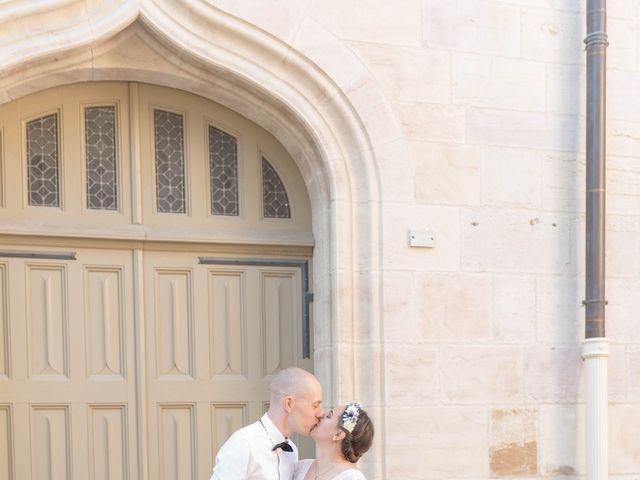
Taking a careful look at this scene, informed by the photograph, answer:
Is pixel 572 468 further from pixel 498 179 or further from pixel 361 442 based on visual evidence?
pixel 361 442

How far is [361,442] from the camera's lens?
388cm

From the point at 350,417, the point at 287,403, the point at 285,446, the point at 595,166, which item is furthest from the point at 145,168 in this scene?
the point at 595,166

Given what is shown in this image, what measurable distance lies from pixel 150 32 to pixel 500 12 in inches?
82.2

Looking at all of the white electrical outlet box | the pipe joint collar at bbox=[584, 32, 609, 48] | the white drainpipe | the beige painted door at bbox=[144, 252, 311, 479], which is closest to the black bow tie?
the beige painted door at bbox=[144, 252, 311, 479]

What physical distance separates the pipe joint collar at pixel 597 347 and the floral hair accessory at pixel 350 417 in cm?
222

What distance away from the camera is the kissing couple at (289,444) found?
3.81 metres

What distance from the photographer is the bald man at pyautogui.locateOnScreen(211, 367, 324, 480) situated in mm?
3842

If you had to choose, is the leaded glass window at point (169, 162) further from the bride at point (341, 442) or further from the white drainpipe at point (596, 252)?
the white drainpipe at point (596, 252)

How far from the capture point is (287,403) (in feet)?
13.1

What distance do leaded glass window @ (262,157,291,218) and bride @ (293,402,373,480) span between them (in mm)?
1952

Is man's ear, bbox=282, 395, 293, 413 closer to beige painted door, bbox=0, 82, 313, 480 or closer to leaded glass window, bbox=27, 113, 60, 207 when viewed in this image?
beige painted door, bbox=0, 82, 313, 480

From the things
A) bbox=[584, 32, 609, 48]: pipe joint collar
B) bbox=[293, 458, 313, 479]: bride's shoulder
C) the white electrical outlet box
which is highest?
bbox=[584, 32, 609, 48]: pipe joint collar

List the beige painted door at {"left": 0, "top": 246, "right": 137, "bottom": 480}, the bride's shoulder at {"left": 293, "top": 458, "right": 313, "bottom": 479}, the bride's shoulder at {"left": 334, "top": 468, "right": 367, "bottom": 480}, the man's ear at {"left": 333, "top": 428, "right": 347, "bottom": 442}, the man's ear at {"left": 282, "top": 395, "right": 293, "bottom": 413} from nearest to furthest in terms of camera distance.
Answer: the bride's shoulder at {"left": 334, "top": 468, "right": 367, "bottom": 480} < the man's ear at {"left": 333, "top": 428, "right": 347, "bottom": 442} < the man's ear at {"left": 282, "top": 395, "right": 293, "bottom": 413} < the bride's shoulder at {"left": 293, "top": 458, "right": 313, "bottom": 479} < the beige painted door at {"left": 0, "top": 246, "right": 137, "bottom": 480}

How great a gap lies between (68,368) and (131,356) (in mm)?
340
